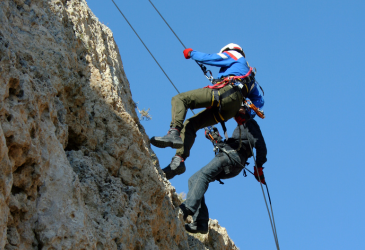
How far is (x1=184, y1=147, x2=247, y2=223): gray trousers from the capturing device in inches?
275

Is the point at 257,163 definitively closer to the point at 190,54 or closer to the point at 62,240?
the point at 190,54

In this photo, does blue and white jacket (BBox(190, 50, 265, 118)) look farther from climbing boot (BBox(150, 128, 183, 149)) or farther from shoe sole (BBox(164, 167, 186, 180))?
shoe sole (BBox(164, 167, 186, 180))

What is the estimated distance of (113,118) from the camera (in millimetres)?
5582

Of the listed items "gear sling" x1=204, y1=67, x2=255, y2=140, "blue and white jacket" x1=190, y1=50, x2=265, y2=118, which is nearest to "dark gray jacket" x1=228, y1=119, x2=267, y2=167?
"gear sling" x1=204, y1=67, x2=255, y2=140

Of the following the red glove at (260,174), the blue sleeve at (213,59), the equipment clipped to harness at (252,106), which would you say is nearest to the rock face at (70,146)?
the blue sleeve at (213,59)

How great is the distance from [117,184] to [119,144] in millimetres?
617

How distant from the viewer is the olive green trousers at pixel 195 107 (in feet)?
22.3

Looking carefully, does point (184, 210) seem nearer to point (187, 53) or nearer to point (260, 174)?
point (260, 174)

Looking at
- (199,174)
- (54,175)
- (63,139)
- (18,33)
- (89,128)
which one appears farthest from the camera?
(199,174)

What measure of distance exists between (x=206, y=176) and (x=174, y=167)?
Answer: 80 centimetres

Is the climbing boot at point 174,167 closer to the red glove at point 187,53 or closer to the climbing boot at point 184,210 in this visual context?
the climbing boot at point 184,210

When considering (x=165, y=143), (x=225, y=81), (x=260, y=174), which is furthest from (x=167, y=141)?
(x=260, y=174)

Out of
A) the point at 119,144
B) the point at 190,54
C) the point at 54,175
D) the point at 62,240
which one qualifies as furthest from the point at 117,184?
the point at 190,54

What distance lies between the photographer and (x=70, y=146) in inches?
199
